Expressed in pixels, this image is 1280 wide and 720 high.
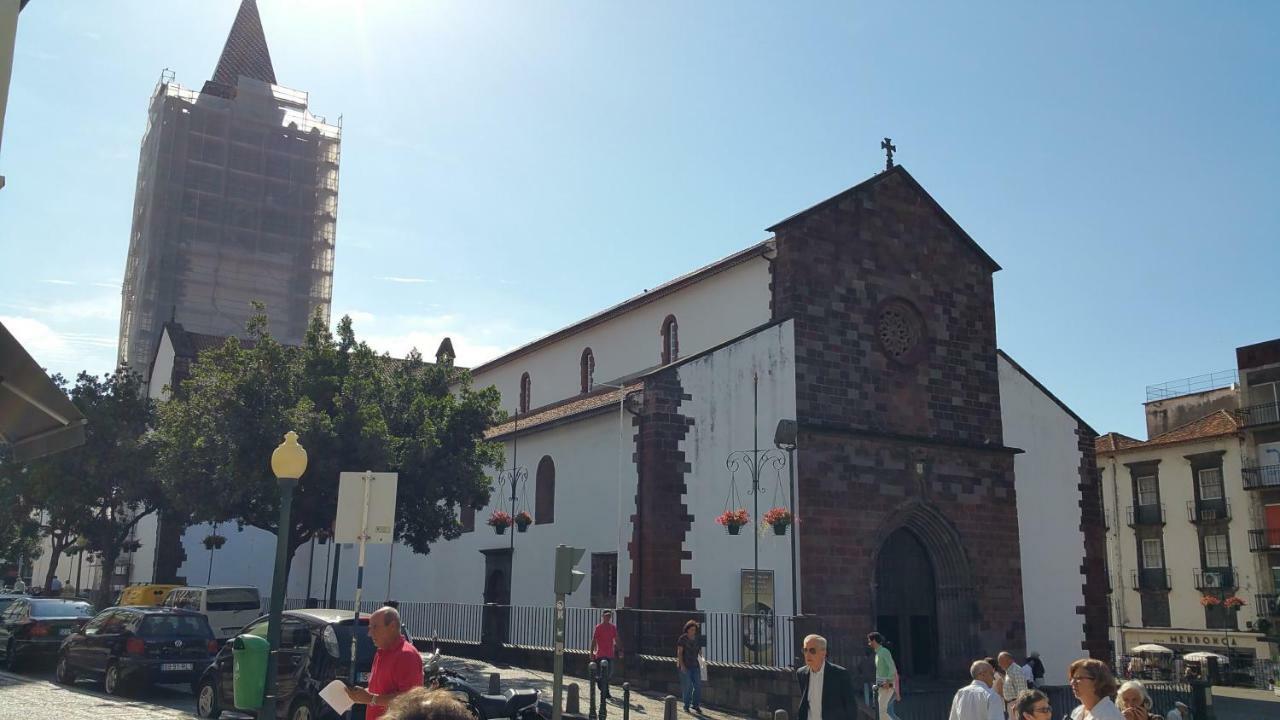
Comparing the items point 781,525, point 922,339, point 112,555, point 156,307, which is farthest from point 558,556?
point 156,307

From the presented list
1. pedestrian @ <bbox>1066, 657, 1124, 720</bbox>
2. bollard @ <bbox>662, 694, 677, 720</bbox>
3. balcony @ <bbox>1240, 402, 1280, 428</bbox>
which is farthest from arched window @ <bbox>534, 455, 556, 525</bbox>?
balcony @ <bbox>1240, 402, 1280, 428</bbox>

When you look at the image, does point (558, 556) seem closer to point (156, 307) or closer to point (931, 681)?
point (931, 681)

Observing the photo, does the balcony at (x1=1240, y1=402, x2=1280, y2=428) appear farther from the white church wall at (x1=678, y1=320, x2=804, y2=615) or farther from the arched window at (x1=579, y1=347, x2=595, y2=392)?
the arched window at (x1=579, y1=347, x2=595, y2=392)

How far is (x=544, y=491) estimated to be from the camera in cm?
2914

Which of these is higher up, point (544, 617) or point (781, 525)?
point (781, 525)

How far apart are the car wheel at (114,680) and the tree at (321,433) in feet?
17.3

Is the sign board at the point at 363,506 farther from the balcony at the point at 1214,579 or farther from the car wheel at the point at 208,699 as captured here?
the balcony at the point at 1214,579

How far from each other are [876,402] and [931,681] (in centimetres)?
684

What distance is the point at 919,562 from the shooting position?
2664 centimetres

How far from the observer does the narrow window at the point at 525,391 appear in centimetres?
3672

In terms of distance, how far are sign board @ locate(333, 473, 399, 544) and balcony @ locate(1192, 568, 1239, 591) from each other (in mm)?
41153

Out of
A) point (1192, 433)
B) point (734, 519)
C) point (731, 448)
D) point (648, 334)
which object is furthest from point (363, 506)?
point (1192, 433)

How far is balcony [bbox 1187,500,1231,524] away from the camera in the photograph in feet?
142

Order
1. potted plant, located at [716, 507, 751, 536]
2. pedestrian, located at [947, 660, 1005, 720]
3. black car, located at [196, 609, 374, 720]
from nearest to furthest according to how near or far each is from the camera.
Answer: pedestrian, located at [947, 660, 1005, 720] → black car, located at [196, 609, 374, 720] → potted plant, located at [716, 507, 751, 536]
